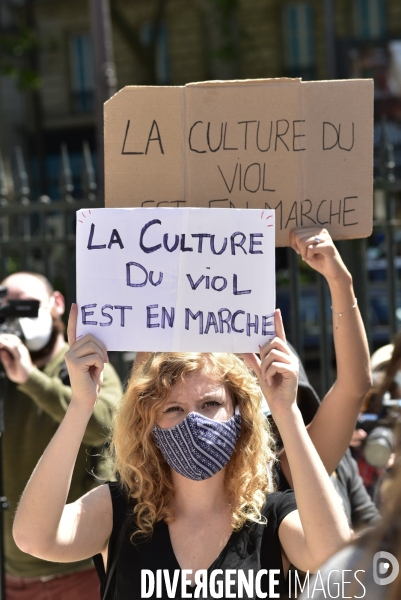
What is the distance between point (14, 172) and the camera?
537 cm

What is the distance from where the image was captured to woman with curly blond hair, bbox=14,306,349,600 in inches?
82.4

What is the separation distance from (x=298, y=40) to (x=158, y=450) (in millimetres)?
16816

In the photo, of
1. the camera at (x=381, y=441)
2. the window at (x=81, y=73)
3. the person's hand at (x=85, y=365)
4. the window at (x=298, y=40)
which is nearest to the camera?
the person's hand at (x=85, y=365)

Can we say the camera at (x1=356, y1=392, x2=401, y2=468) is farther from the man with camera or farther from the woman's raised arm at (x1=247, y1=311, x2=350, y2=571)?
the man with camera

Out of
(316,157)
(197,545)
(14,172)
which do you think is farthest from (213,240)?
(14,172)

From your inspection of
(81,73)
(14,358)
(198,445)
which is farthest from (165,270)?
(81,73)

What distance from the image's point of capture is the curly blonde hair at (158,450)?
2.27 metres

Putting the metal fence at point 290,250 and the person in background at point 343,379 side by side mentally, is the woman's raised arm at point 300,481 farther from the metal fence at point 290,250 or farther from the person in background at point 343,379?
the metal fence at point 290,250

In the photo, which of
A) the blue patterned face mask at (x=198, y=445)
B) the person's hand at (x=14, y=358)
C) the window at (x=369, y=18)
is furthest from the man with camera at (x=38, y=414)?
the window at (x=369, y=18)

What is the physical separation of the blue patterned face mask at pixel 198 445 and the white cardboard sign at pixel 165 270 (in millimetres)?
211

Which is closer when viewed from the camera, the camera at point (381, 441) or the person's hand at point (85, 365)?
the person's hand at point (85, 365)

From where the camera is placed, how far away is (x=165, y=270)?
7.23 ft

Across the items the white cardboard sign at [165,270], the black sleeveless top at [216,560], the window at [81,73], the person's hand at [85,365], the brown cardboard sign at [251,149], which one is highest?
the window at [81,73]

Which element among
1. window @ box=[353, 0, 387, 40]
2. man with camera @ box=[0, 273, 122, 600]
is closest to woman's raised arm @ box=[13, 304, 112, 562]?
man with camera @ box=[0, 273, 122, 600]
